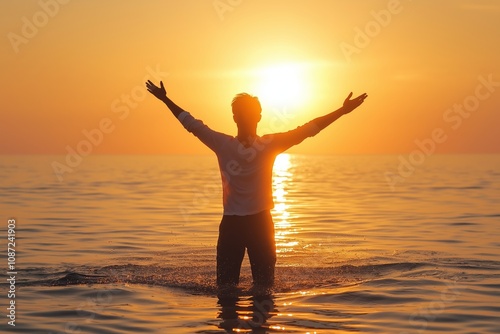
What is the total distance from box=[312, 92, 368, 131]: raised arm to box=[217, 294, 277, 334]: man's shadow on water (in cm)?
244

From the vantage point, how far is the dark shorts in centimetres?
927

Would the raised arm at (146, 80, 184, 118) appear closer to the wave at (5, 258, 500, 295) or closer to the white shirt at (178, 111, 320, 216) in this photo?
the white shirt at (178, 111, 320, 216)

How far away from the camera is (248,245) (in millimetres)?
9406

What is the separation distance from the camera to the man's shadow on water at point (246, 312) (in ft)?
28.3

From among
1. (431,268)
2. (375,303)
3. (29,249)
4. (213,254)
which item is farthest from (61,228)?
(375,303)

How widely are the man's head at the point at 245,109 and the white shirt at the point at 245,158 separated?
0.23 meters

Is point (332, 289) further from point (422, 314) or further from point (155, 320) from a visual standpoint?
point (155, 320)

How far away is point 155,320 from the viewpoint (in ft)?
30.3

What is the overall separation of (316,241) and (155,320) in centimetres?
961

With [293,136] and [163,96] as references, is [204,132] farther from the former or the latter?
[293,136]

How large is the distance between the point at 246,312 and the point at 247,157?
1.96m

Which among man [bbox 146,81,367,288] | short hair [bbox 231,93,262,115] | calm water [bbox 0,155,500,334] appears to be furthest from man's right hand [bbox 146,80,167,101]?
calm water [bbox 0,155,500,334]

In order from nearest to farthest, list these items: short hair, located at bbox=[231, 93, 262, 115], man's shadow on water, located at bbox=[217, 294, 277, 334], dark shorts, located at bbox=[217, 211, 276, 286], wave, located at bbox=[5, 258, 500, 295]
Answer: man's shadow on water, located at bbox=[217, 294, 277, 334] → short hair, located at bbox=[231, 93, 262, 115] → dark shorts, located at bbox=[217, 211, 276, 286] → wave, located at bbox=[5, 258, 500, 295]

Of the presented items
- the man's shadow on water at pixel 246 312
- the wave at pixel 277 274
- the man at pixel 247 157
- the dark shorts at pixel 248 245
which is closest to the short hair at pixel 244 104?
the man at pixel 247 157
